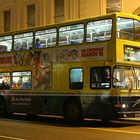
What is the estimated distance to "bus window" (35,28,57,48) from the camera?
2191 cm

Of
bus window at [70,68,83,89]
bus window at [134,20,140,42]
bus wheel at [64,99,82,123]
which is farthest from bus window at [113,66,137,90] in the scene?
bus wheel at [64,99,82,123]

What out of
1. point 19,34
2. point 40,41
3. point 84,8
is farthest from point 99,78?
point 84,8

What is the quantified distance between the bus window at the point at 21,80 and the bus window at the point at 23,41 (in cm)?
113

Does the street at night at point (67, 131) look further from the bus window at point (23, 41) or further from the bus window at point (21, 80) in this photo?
the bus window at point (23, 41)

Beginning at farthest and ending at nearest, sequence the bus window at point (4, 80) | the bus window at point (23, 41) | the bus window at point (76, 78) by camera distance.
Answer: the bus window at point (4, 80)
the bus window at point (23, 41)
the bus window at point (76, 78)

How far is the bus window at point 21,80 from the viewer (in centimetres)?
2320

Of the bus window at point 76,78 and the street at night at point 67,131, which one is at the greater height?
the bus window at point 76,78

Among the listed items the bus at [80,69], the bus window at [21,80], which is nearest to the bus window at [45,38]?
the bus at [80,69]

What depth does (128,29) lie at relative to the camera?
1991 centimetres

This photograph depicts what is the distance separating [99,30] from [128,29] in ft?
3.66

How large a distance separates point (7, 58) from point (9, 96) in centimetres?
181

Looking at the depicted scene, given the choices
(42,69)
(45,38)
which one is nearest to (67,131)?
(42,69)

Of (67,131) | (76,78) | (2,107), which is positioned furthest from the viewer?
(2,107)

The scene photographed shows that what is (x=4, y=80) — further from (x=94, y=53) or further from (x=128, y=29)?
(x=128, y=29)
